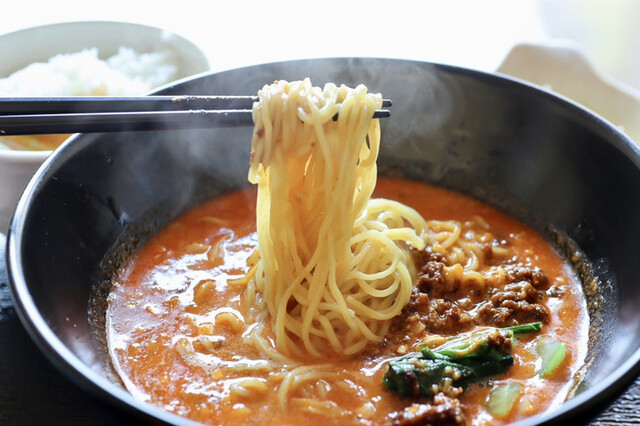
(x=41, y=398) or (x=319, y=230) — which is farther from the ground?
(x=319, y=230)

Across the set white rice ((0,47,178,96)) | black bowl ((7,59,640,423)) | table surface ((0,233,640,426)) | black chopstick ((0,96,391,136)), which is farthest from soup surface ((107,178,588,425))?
white rice ((0,47,178,96))

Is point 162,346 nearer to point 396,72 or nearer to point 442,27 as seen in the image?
point 396,72

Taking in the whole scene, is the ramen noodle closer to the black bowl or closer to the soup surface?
the soup surface

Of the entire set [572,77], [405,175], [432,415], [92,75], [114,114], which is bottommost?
[432,415]

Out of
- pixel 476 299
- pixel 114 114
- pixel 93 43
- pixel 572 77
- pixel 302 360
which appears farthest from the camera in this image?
pixel 93 43

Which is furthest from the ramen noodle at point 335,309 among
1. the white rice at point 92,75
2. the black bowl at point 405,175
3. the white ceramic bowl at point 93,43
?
Result: the white ceramic bowl at point 93,43

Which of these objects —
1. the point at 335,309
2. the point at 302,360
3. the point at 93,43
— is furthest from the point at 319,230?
the point at 93,43

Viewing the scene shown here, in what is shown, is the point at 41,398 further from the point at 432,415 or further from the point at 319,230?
the point at 432,415
